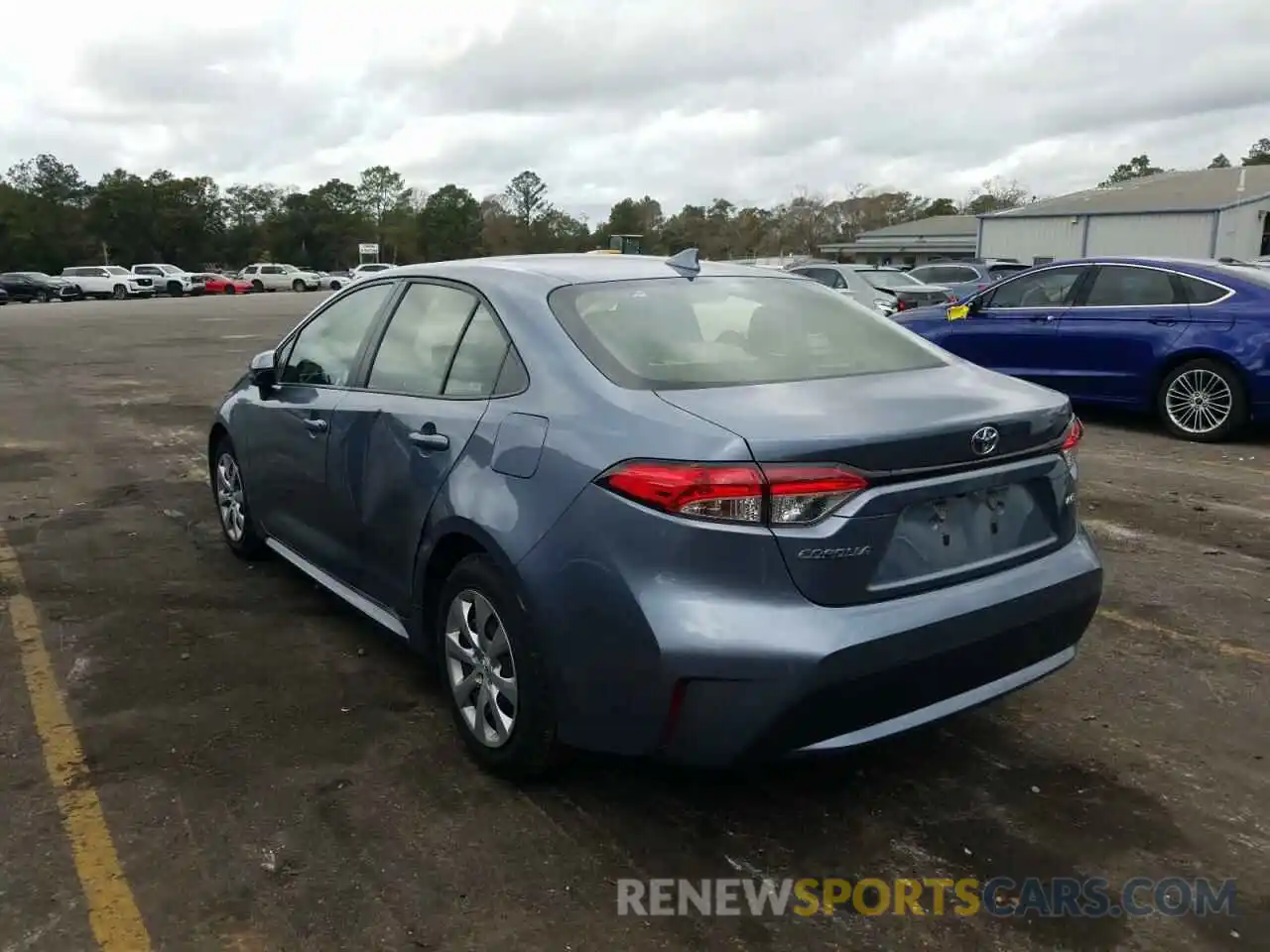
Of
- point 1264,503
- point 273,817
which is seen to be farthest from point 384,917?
point 1264,503

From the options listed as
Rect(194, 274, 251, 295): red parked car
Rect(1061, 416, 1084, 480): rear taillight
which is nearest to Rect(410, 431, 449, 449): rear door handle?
Rect(1061, 416, 1084, 480): rear taillight

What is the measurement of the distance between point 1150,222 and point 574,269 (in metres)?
48.7

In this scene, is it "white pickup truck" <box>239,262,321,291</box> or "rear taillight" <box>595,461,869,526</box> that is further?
"white pickup truck" <box>239,262,321,291</box>

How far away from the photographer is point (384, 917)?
2699 millimetres

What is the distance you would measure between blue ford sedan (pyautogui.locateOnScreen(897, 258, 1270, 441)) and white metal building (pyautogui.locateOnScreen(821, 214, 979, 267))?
56847 mm

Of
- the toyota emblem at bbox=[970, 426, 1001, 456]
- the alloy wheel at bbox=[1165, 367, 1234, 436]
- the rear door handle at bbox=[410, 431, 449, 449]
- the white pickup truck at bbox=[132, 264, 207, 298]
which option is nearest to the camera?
the toyota emblem at bbox=[970, 426, 1001, 456]

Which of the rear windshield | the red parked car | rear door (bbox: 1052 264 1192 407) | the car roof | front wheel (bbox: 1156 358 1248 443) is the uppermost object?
the car roof

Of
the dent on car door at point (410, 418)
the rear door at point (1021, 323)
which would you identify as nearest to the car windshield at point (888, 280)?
the rear door at point (1021, 323)

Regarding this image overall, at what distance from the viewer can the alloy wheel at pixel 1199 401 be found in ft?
28.7

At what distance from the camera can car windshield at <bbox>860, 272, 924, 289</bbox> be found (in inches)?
822

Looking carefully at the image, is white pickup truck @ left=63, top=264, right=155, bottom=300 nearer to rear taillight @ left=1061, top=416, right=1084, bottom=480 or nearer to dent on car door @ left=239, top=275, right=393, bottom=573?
dent on car door @ left=239, top=275, right=393, bottom=573

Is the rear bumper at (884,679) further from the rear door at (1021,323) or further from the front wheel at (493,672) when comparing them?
the rear door at (1021,323)

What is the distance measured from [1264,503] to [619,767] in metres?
5.32

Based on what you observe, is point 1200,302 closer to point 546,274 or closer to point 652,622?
point 546,274
